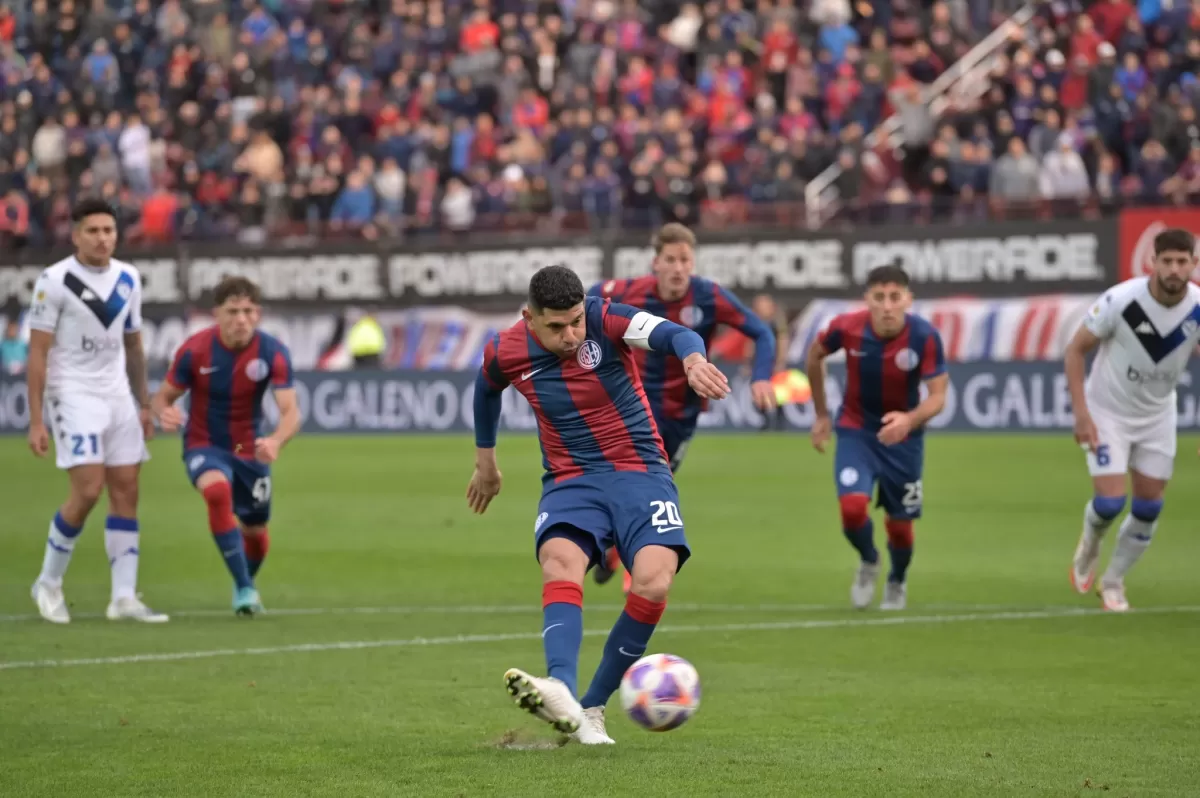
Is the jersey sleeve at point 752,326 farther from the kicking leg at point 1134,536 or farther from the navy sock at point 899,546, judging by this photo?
the kicking leg at point 1134,536

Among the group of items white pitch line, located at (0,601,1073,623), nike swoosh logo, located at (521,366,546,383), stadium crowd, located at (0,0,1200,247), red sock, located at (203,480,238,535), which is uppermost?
stadium crowd, located at (0,0,1200,247)

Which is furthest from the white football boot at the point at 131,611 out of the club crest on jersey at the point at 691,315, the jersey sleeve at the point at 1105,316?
the jersey sleeve at the point at 1105,316

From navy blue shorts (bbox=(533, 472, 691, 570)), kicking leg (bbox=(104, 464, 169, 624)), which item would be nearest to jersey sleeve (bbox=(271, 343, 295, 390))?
kicking leg (bbox=(104, 464, 169, 624))

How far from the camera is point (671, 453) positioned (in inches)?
505

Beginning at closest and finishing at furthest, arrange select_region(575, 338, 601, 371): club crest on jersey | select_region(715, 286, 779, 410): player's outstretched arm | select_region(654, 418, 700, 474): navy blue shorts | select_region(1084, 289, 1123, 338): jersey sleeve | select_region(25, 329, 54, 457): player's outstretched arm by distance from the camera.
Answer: select_region(575, 338, 601, 371): club crest on jersey, select_region(715, 286, 779, 410): player's outstretched arm, select_region(25, 329, 54, 457): player's outstretched arm, select_region(1084, 289, 1123, 338): jersey sleeve, select_region(654, 418, 700, 474): navy blue shorts

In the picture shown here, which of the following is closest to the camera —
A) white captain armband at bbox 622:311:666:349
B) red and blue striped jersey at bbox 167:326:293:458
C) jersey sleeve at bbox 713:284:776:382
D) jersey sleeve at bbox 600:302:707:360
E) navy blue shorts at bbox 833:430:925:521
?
jersey sleeve at bbox 600:302:707:360

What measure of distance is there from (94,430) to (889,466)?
194 inches

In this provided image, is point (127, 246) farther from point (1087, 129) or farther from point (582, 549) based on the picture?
point (582, 549)

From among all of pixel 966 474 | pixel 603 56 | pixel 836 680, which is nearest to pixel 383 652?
pixel 836 680

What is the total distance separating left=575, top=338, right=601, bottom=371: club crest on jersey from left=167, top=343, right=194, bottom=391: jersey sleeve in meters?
5.20

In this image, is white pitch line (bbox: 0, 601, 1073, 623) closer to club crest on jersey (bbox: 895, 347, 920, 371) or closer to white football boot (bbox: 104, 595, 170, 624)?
white football boot (bbox: 104, 595, 170, 624)

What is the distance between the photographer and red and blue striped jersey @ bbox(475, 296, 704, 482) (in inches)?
302

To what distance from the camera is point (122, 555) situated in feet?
39.1

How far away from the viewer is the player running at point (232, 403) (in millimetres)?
12016
